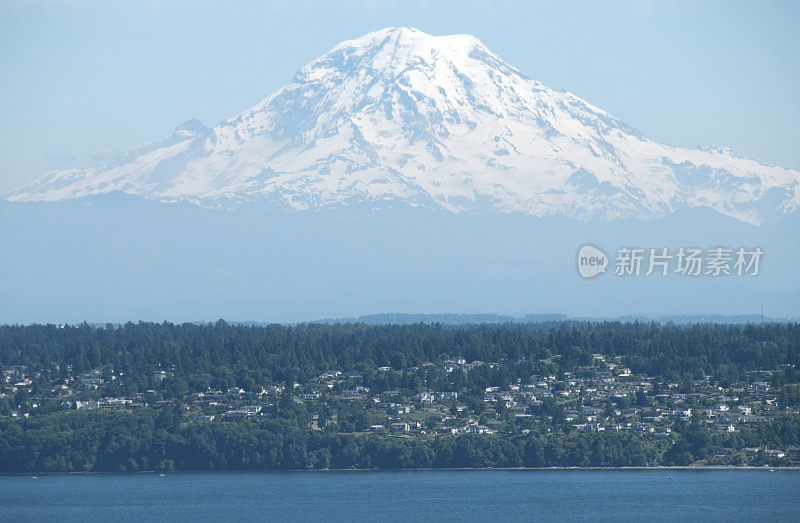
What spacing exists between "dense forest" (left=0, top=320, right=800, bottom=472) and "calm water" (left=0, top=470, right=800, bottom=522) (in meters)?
2.47

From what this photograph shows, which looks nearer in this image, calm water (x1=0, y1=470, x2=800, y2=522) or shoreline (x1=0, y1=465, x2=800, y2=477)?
calm water (x1=0, y1=470, x2=800, y2=522)

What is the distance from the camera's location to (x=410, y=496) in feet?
320

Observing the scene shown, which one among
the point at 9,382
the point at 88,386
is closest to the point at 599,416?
the point at 88,386

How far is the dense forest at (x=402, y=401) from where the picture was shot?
110m

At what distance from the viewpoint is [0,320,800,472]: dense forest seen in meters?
110

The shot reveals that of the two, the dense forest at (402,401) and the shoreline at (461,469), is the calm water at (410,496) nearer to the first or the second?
the shoreline at (461,469)

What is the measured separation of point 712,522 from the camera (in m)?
87.2

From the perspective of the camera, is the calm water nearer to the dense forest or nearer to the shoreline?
the shoreline

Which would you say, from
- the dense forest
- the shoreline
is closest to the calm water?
the shoreline

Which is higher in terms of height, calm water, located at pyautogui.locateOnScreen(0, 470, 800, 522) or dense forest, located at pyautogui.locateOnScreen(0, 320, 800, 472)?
dense forest, located at pyautogui.locateOnScreen(0, 320, 800, 472)

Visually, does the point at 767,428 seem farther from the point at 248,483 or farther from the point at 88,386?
the point at 88,386

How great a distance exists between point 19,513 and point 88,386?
40372mm

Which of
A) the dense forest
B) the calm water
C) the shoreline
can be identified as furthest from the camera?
the dense forest

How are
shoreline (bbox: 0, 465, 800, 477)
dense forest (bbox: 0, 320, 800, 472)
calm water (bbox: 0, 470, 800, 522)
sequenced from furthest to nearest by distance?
1. dense forest (bbox: 0, 320, 800, 472)
2. shoreline (bbox: 0, 465, 800, 477)
3. calm water (bbox: 0, 470, 800, 522)
